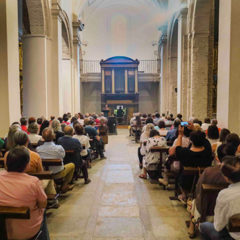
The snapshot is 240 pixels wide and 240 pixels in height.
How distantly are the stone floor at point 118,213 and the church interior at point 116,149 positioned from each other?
0.6 inches

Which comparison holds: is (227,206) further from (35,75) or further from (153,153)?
(35,75)

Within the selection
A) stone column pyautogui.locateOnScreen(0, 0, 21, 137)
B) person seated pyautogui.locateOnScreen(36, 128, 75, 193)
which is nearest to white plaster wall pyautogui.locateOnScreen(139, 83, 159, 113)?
stone column pyautogui.locateOnScreen(0, 0, 21, 137)

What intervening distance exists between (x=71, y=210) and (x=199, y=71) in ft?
27.4

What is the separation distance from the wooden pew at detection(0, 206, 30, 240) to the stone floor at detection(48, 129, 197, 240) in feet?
4.14

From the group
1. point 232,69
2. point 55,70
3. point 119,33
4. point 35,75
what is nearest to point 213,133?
point 232,69

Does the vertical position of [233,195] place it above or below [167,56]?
below

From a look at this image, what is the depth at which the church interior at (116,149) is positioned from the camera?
252cm

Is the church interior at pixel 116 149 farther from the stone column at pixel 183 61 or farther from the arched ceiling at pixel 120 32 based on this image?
the arched ceiling at pixel 120 32

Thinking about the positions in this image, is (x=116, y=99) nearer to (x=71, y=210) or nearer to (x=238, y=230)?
(x=71, y=210)

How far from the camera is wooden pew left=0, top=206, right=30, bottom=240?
85.4 inches

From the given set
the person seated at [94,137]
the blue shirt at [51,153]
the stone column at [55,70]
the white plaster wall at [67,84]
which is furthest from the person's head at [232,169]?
the white plaster wall at [67,84]

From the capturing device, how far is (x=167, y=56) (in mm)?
17688

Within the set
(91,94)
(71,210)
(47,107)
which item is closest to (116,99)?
(91,94)

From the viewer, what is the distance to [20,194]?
94.0 inches
